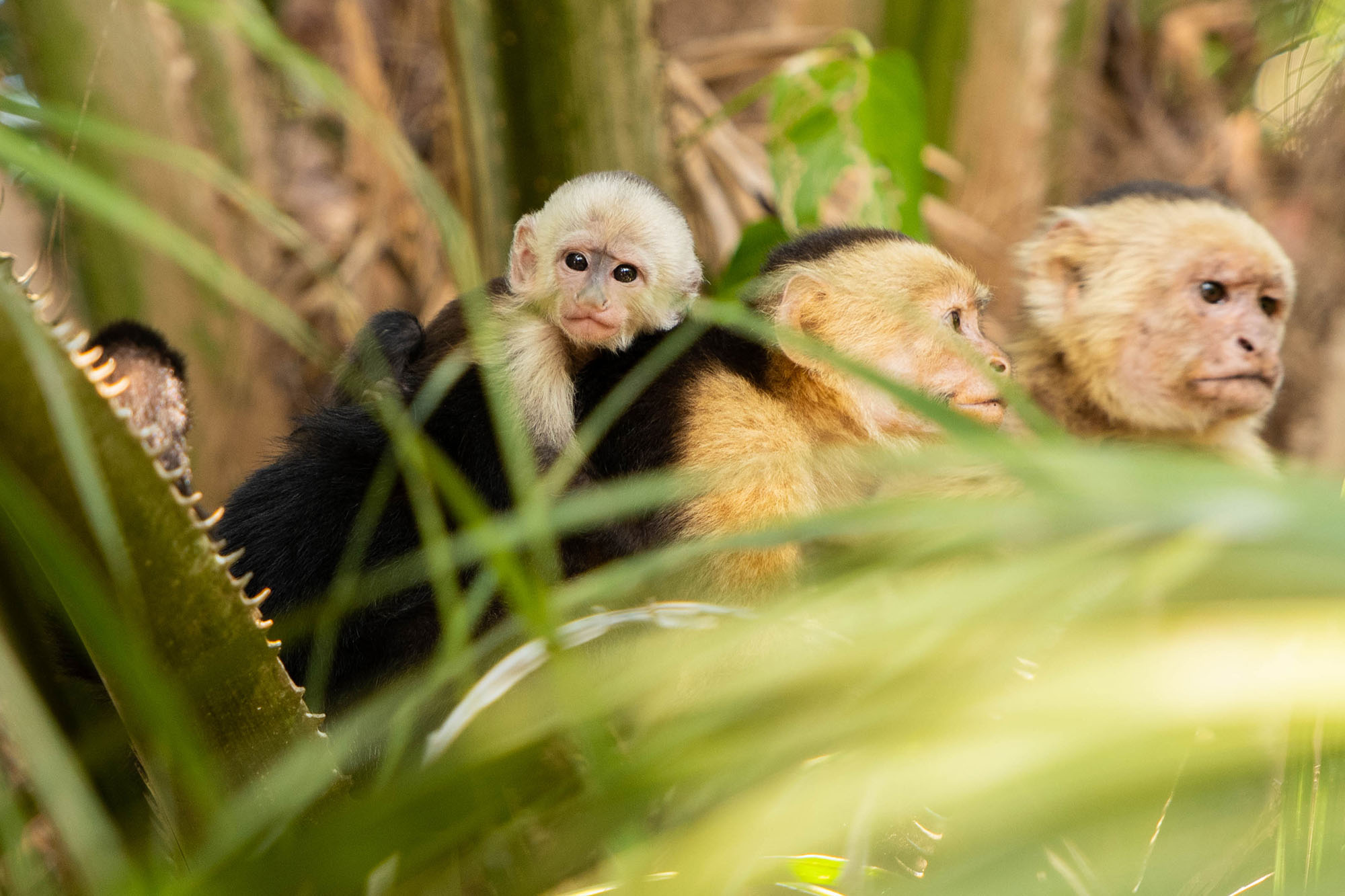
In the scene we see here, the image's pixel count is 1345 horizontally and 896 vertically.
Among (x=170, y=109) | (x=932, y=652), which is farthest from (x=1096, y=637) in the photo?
(x=170, y=109)

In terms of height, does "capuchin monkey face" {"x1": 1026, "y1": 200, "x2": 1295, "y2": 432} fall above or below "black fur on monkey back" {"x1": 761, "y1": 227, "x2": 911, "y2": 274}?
below

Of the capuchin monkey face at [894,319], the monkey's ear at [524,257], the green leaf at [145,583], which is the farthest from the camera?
the monkey's ear at [524,257]

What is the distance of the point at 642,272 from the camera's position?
2.16m

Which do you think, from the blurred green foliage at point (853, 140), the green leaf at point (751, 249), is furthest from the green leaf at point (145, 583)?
the blurred green foliage at point (853, 140)

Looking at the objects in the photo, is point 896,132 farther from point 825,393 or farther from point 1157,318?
point 825,393

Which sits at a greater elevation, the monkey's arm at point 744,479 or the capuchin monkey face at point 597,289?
the capuchin monkey face at point 597,289

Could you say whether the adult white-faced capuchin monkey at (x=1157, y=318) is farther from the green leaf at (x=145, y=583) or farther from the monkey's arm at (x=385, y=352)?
the green leaf at (x=145, y=583)

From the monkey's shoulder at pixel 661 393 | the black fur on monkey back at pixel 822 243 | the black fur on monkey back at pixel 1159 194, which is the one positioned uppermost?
the black fur on monkey back at pixel 822 243

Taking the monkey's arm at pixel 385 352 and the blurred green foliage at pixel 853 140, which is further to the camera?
the blurred green foliage at pixel 853 140

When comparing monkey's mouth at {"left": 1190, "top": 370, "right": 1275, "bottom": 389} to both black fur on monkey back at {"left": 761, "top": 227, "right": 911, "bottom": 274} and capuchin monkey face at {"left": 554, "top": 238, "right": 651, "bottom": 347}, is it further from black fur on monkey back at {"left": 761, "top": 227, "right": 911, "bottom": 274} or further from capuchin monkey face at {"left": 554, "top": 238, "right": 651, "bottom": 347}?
capuchin monkey face at {"left": 554, "top": 238, "right": 651, "bottom": 347}

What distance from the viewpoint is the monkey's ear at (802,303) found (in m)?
1.99

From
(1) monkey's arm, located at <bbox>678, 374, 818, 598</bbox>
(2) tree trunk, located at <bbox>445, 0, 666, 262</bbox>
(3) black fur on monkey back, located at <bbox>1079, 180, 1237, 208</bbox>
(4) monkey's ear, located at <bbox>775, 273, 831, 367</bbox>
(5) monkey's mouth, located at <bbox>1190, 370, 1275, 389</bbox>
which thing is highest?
(2) tree trunk, located at <bbox>445, 0, 666, 262</bbox>

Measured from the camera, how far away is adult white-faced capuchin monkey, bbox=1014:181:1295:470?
2420mm

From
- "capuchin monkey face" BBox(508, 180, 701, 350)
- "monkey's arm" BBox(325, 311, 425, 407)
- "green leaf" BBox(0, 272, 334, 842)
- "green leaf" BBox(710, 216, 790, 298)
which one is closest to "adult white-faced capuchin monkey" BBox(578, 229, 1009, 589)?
"capuchin monkey face" BBox(508, 180, 701, 350)
